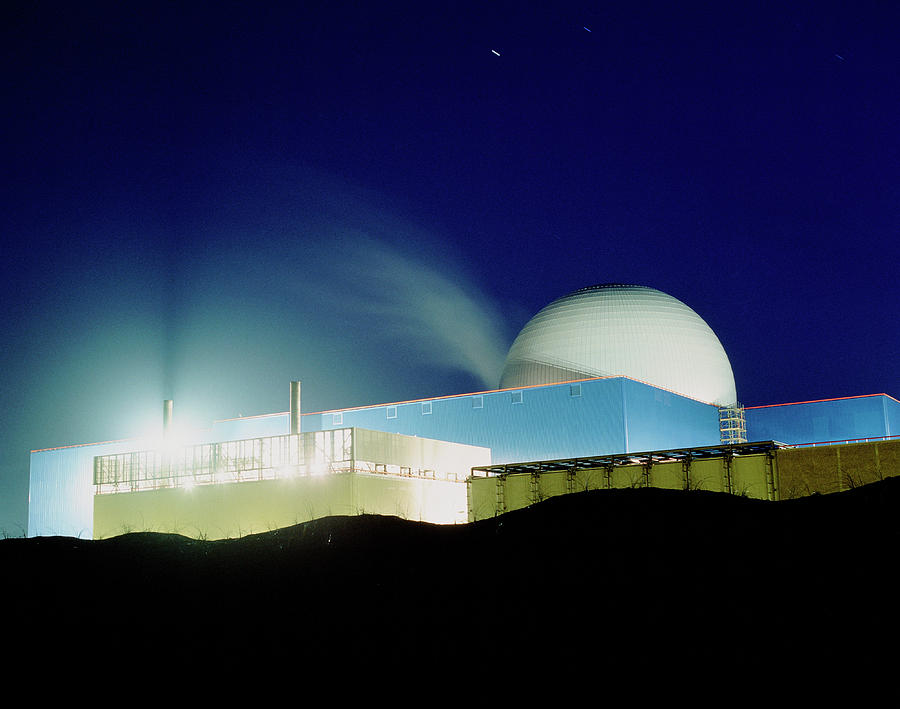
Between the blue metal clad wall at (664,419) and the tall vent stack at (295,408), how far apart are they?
51.5 feet

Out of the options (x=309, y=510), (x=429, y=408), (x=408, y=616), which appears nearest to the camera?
(x=408, y=616)

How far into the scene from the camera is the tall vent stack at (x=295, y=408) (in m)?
39.1

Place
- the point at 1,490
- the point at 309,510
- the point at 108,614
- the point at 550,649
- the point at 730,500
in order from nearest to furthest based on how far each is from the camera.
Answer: the point at 550,649 < the point at 108,614 < the point at 730,500 < the point at 309,510 < the point at 1,490

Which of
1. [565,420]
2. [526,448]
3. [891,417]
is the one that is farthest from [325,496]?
[891,417]

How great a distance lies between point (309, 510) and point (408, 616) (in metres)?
21.3

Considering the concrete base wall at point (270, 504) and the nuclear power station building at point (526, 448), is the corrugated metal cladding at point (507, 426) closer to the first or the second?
the nuclear power station building at point (526, 448)

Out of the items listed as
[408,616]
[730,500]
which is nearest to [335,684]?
[408,616]

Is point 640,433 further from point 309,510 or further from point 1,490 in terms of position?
point 1,490

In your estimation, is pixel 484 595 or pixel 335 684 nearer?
pixel 335 684

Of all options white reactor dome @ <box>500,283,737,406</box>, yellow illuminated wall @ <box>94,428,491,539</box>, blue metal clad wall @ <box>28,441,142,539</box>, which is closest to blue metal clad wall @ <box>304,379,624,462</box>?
yellow illuminated wall @ <box>94,428,491,539</box>

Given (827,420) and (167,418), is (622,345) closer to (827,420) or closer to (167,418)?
(827,420)

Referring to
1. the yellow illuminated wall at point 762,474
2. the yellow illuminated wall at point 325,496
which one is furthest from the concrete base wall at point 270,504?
the yellow illuminated wall at point 762,474

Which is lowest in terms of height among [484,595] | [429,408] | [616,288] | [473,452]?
[484,595]

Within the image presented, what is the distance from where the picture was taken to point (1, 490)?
162 feet
